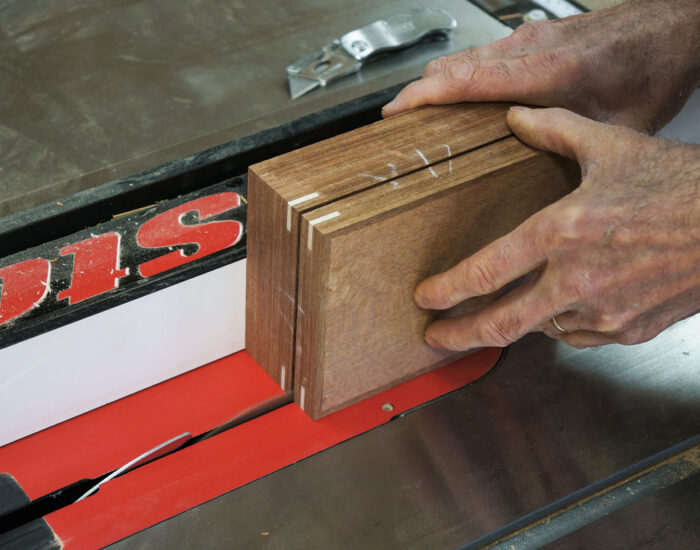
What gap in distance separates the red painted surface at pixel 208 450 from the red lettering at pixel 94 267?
0.67 feet

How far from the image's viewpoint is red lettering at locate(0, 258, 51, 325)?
0.98 meters

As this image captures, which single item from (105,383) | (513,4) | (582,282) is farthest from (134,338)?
(513,4)

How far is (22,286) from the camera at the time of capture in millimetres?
1005

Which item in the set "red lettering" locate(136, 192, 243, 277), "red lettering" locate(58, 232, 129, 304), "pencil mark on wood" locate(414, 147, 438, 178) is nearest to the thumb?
"pencil mark on wood" locate(414, 147, 438, 178)

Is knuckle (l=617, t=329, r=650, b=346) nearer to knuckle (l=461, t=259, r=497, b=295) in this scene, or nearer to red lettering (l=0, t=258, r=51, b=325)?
knuckle (l=461, t=259, r=497, b=295)

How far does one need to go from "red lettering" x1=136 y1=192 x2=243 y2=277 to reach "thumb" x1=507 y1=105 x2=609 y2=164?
16.2 inches

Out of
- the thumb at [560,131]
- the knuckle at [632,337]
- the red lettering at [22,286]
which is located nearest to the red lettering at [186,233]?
the red lettering at [22,286]

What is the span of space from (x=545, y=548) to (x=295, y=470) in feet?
1.07

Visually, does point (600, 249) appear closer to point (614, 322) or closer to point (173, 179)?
point (614, 322)

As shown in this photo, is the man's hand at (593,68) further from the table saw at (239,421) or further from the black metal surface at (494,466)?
the black metal surface at (494,466)

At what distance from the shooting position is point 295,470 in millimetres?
1027

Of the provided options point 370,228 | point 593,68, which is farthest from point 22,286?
point 593,68

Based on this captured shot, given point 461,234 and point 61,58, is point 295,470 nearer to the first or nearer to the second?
point 461,234

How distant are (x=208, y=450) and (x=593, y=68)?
0.79 meters
